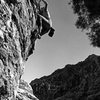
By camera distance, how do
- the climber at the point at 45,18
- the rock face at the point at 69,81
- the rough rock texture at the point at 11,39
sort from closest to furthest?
the rough rock texture at the point at 11,39 < the climber at the point at 45,18 < the rock face at the point at 69,81

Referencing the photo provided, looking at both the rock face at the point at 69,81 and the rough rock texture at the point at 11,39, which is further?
the rock face at the point at 69,81

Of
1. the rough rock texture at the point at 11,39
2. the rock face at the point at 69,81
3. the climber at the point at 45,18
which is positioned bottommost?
the rough rock texture at the point at 11,39

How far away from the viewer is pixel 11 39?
1552cm

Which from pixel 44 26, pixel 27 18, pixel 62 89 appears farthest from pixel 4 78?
pixel 62 89

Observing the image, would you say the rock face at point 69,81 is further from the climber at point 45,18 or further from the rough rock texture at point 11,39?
the rough rock texture at point 11,39

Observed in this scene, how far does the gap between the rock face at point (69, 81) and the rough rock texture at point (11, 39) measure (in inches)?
2719

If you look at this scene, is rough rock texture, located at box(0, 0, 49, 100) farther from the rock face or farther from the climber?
the rock face

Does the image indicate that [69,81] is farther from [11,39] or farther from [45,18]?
[11,39]

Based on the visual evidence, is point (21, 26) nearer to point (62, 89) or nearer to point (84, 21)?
point (84, 21)

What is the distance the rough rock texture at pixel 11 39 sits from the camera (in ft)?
46.0

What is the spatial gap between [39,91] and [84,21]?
87172 millimetres

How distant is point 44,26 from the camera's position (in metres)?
26.0

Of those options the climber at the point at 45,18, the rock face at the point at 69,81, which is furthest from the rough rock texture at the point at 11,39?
the rock face at the point at 69,81

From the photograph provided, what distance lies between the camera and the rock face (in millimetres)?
87981
